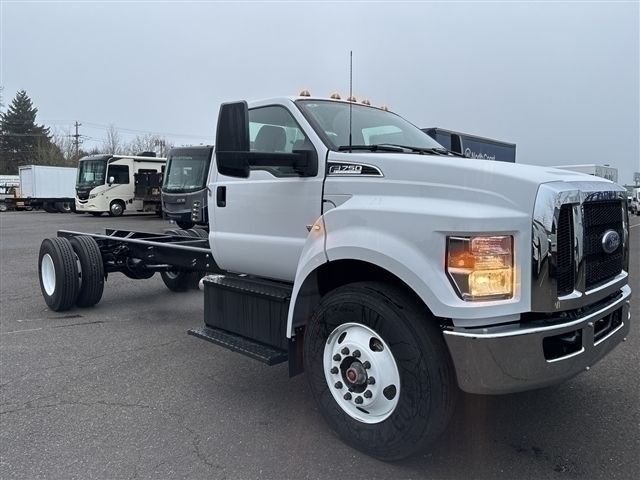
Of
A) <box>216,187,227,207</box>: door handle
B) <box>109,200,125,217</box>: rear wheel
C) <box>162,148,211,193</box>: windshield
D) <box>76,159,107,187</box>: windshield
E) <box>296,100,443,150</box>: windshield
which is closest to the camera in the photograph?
<box>296,100,443,150</box>: windshield

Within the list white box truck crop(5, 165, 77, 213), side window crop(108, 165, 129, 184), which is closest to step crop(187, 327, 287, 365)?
side window crop(108, 165, 129, 184)

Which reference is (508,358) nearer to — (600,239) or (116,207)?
(600,239)

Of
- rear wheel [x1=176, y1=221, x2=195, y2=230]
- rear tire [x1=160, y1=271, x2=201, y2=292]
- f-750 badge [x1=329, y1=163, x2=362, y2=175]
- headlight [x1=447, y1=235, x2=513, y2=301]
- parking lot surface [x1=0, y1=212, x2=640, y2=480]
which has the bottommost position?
parking lot surface [x1=0, y1=212, x2=640, y2=480]

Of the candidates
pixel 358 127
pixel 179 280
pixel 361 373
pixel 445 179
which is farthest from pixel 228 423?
pixel 179 280

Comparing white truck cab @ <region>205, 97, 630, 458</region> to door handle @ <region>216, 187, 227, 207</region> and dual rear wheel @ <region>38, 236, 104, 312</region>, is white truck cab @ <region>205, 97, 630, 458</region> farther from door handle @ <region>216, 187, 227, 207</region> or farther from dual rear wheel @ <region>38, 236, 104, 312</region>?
dual rear wheel @ <region>38, 236, 104, 312</region>

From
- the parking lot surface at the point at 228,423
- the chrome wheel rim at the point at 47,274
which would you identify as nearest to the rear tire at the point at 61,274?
the chrome wheel rim at the point at 47,274

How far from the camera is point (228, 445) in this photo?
3223 mm

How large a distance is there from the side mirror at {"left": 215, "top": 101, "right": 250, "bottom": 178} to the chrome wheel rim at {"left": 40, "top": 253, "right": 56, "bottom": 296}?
4516mm

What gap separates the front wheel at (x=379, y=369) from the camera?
105 inches

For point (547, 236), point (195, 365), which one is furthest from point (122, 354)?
point (547, 236)

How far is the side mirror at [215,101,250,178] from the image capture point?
3.24 meters

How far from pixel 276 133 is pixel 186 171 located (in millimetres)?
16671

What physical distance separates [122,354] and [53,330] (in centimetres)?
138

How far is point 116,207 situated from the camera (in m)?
28.1
